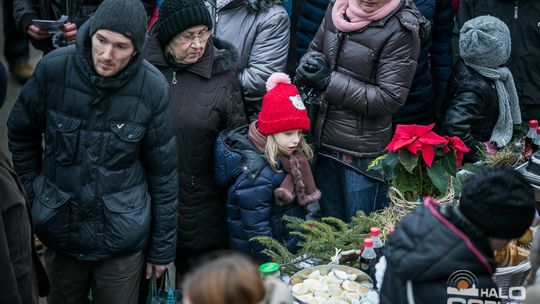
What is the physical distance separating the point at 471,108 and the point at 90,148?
2434 millimetres

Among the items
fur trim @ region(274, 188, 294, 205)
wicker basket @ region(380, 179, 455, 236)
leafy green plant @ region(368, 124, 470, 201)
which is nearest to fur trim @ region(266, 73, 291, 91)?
fur trim @ region(274, 188, 294, 205)

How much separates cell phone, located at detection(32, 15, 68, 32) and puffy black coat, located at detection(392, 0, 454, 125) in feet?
7.64

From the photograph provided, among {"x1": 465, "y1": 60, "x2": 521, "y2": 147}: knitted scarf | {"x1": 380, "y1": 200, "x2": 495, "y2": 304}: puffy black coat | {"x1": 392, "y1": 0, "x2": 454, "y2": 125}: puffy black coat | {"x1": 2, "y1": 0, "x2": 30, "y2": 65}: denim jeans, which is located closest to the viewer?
{"x1": 380, "y1": 200, "x2": 495, "y2": 304}: puffy black coat

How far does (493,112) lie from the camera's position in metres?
4.91

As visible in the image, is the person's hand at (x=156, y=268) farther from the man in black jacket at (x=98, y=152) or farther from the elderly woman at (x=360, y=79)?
the elderly woman at (x=360, y=79)

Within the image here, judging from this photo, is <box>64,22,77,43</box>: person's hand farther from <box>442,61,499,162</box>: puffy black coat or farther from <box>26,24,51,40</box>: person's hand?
<box>442,61,499,162</box>: puffy black coat

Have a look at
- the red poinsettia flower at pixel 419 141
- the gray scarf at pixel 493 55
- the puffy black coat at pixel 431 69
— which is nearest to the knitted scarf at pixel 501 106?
the gray scarf at pixel 493 55

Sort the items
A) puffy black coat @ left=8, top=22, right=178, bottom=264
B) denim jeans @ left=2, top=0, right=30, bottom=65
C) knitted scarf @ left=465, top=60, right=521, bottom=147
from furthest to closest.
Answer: denim jeans @ left=2, top=0, right=30, bottom=65, knitted scarf @ left=465, top=60, right=521, bottom=147, puffy black coat @ left=8, top=22, right=178, bottom=264

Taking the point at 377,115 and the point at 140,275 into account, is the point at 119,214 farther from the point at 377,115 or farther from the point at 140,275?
the point at 377,115

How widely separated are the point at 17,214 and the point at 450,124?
2.74 meters

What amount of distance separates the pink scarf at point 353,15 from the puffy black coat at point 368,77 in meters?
0.03

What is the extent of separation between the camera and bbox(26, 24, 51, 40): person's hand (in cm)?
545

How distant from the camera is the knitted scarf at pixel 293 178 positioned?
417 centimetres

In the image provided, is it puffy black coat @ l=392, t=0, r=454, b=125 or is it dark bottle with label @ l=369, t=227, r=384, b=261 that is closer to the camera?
dark bottle with label @ l=369, t=227, r=384, b=261
